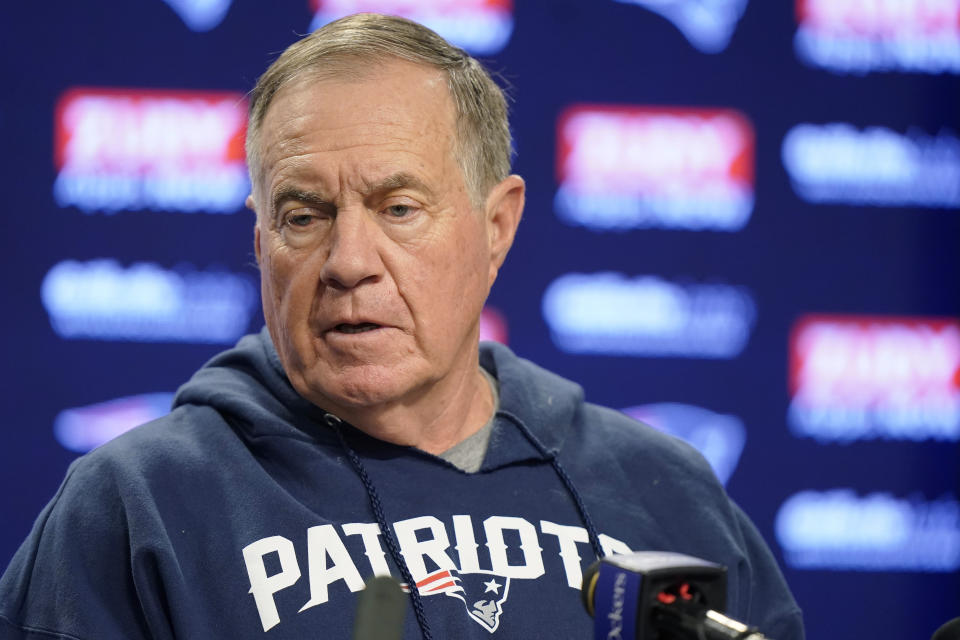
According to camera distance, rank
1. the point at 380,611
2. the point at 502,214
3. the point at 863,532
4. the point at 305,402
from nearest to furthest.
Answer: the point at 380,611
the point at 305,402
the point at 502,214
the point at 863,532

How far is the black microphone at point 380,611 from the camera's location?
725mm

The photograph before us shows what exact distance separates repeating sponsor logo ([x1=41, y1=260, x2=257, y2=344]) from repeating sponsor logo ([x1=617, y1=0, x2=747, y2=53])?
4.28ft

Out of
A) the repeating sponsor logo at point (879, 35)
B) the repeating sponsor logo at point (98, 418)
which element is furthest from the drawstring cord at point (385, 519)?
the repeating sponsor logo at point (879, 35)

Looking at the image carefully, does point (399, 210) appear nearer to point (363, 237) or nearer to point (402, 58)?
point (363, 237)

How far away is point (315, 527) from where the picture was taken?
148 centimetres

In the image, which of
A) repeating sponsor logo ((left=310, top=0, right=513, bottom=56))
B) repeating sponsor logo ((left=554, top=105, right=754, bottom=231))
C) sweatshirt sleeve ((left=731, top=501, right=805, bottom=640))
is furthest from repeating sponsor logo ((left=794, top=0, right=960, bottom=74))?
sweatshirt sleeve ((left=731, top=501, right=805, bottom=640))

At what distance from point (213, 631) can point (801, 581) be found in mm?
1861

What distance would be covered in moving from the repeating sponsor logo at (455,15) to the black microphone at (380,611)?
2.18 metres

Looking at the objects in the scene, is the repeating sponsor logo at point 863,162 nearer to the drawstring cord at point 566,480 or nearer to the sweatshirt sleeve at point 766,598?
the sweatshirt sleeve at point 766,598

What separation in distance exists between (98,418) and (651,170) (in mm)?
1483

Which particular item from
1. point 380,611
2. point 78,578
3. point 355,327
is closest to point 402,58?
point 355,327

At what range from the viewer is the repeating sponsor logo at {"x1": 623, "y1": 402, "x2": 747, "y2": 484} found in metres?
2.82

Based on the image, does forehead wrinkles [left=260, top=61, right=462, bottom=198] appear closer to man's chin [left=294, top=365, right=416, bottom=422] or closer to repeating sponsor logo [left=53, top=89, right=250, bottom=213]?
man's chin [left=294, top=365, right=416, bottom=422]

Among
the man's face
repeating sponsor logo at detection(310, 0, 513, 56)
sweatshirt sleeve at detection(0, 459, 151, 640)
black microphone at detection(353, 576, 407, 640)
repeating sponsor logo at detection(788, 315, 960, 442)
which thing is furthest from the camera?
repeating sponsor logo at detection(788, 315, 960, 442)
